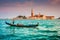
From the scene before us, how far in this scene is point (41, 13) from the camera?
137 inches

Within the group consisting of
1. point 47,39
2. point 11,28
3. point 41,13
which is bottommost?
point 47,39

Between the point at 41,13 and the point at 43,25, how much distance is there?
26cm

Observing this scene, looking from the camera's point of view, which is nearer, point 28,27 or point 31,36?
point 31,36

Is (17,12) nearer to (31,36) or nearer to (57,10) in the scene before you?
(31,36)

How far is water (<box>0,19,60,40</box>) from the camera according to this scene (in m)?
3.47

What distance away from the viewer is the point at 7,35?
11.4ft

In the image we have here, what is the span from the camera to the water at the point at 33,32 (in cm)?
347

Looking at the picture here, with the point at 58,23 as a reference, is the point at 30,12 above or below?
above

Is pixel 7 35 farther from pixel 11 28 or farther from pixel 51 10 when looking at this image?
pixel 51 10

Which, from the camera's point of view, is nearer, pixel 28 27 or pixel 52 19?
pixel 52 19

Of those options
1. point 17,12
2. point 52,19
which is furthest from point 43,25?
point 17,12

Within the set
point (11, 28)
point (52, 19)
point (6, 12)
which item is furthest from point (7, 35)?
point (52, 19)

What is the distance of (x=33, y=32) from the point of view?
351 cm

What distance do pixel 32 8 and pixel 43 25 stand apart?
1.39 feet
